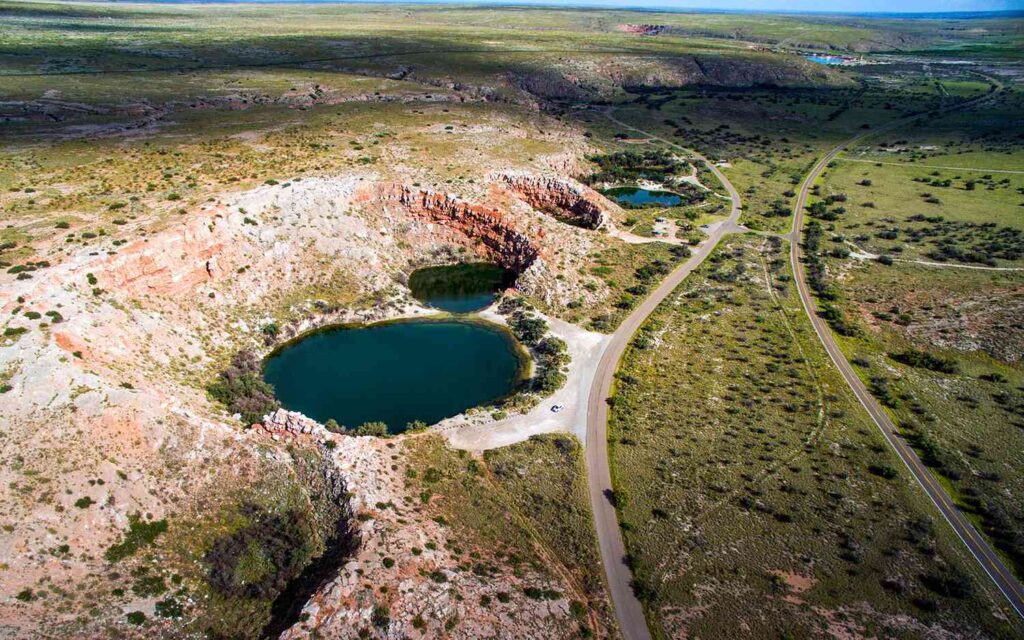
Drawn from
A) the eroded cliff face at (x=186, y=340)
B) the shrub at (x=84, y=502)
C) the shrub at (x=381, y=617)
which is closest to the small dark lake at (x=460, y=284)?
the eroded cliff face at (x=186, y=340)

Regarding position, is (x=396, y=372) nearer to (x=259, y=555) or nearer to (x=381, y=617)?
(x=259, y=555)

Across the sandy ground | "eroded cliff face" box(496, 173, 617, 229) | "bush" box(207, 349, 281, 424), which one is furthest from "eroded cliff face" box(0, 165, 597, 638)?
"eroded cliff face" box(496, 173, 617, 229)

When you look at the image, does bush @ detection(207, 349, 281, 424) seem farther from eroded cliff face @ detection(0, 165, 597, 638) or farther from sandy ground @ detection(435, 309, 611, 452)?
sandy ground @ detection(435, 309, 611, 452)

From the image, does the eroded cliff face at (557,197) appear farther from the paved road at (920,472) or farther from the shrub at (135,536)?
the shrub at (135,536)

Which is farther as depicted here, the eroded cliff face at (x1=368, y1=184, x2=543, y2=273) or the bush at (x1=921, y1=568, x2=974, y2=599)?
the eroded cliff face at (x1=368, y1=184, x2=543, y2=273)

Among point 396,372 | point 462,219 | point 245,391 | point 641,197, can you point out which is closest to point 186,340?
point 245,391
